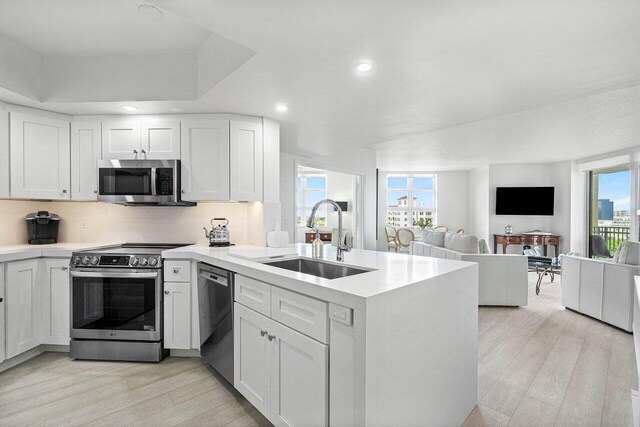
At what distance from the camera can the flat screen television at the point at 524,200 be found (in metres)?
7.41

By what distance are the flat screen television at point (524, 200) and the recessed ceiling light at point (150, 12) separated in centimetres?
775

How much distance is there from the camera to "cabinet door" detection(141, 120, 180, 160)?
289 centimetres

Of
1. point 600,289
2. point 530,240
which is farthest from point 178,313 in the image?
point 530,240

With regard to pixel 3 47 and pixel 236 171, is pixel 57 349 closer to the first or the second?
pixel 236 171

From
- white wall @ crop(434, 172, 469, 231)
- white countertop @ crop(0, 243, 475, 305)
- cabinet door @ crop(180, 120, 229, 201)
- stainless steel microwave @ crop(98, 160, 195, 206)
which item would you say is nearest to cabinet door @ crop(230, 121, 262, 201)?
cabinet door @ crop(180, 120, 229, 201)

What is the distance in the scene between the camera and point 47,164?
9.24ft

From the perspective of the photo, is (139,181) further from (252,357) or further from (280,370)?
(280,370)

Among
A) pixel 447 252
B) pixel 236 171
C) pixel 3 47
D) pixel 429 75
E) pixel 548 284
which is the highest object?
pixel 3 47

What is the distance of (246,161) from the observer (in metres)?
2.97

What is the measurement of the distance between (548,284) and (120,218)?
6501mm

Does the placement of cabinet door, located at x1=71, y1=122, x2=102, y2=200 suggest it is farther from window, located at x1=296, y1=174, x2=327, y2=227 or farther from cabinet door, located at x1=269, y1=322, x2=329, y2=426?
window, located at x1=296, y1=174, x2=327, y2=227

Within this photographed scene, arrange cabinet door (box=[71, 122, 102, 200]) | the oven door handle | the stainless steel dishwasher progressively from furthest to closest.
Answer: cabinet door (box=[71, 122, 102, 200]) → the oven door handle → the stainless steel dishwasher

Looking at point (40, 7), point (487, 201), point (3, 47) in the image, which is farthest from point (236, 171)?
point (487, 201)

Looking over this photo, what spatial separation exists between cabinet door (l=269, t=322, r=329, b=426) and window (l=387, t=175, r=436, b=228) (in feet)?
26.9
